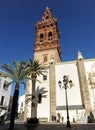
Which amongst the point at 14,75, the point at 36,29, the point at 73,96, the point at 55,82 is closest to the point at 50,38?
the point at 36,29

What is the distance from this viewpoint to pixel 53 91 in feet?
90.0

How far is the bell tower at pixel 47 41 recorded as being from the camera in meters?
37.1

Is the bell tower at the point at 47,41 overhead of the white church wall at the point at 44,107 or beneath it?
overhead

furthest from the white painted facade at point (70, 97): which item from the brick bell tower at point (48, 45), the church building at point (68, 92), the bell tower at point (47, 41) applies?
the bell tower at point (47, 41)

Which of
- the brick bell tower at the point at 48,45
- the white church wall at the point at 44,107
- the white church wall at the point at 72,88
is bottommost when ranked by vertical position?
the white church wall at the point at 44,107

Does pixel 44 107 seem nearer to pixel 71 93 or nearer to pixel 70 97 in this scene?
pixel 70 97

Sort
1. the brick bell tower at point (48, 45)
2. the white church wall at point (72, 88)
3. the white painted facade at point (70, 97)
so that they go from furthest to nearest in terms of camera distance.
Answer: the brick bell tower at point (48, 45) < the white church wall at point (72, 88) < the white painted facade at point (70, 97)

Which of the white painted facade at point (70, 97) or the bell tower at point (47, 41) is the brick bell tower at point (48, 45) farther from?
the white painted facade at point (70, 97)

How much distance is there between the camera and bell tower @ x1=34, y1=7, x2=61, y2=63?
3709cm

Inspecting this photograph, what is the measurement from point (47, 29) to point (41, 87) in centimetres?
2077

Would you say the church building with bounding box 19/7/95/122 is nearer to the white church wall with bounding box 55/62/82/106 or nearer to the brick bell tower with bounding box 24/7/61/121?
the white church wall with bounding box 55/62/82/106

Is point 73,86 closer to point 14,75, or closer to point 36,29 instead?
point 14,75

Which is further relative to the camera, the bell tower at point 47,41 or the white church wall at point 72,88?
the bell tower at point 47,41

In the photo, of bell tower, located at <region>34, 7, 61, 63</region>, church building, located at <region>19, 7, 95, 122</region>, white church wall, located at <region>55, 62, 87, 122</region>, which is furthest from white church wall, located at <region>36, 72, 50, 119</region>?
bell tower, located at <region>34, 7, 61, 63</region>
